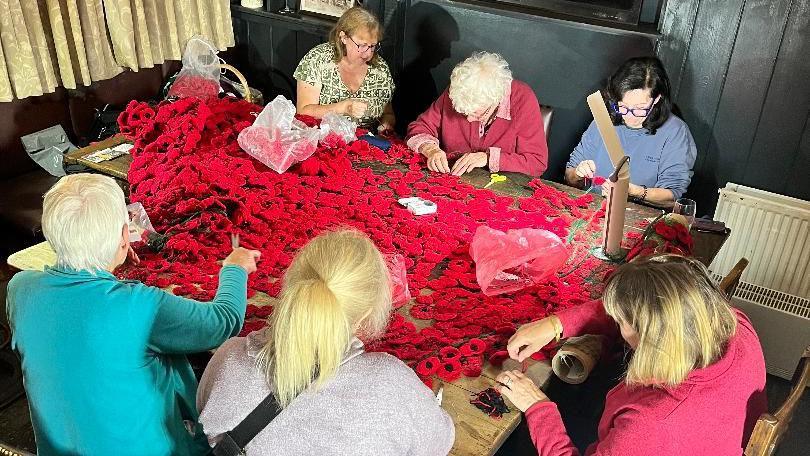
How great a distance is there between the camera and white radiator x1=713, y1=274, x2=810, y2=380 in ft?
10.1

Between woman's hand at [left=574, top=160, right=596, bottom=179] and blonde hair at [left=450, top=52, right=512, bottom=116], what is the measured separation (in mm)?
434

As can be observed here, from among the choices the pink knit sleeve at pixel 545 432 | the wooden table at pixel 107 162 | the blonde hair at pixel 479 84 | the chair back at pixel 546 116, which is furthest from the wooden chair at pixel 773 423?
the wooden table at pixel 107 162

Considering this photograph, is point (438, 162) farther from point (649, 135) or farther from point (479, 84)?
point (649, 135)

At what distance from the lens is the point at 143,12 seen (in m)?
3.95

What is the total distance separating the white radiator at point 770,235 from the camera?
3180mm

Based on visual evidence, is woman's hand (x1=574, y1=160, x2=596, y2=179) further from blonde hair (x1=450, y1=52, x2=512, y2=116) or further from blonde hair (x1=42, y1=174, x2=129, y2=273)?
blonde hair (x1=42, y1=174, x2=129, y2=273)

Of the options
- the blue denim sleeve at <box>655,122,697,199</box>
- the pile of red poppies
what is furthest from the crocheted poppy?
the blue denim sleeve at <box>655,122,697,199</box>

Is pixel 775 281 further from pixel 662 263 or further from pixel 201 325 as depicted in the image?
pixel 201 325

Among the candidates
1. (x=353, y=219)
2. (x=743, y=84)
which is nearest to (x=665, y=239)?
(x=353, y=219)

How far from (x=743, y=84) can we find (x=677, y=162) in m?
0.58

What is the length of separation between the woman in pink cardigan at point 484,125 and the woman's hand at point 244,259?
0.99 m

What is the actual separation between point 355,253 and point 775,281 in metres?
2.55

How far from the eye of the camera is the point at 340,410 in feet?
4.55

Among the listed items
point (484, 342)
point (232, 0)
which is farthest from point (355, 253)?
point (232, 0)
